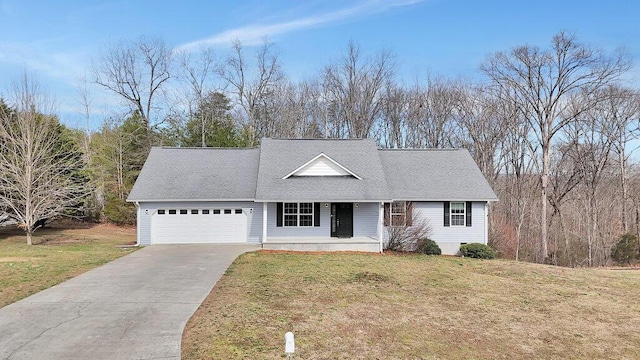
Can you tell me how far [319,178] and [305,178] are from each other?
0.70m

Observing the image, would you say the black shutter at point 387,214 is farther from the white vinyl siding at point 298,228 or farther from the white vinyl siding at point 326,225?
the white vinyl siding at point 298,228

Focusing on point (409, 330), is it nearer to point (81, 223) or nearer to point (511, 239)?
point (511, 239)

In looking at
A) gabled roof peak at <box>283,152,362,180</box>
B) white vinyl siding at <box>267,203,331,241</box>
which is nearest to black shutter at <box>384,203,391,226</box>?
gabled roof peak at <box>283,152,362,180</box>

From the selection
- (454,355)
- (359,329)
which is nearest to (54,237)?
(359,329)

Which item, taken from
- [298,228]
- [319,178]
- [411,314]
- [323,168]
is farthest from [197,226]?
[411,314]

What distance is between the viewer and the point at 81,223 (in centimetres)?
2933

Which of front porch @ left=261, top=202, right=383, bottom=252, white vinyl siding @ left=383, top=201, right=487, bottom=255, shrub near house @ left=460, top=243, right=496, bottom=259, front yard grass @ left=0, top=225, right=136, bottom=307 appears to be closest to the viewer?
front yard grass @ left=0, top=225, right=136, bottom=307

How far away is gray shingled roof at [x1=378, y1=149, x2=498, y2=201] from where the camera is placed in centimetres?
1970

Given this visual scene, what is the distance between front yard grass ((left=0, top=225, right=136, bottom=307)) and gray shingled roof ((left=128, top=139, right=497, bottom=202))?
358 cm

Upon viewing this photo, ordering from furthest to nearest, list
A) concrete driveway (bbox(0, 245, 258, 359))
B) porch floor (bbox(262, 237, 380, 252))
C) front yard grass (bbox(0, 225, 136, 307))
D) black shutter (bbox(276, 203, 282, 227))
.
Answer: black shutter (bbox(276, 203, 282, 227)) → porch floor (bbox(262, 237, 380, 252)) → front yard grass (bbox(0, 225, 136, 307)) → concrete driveway (bbox(0, 245, 258, 359))

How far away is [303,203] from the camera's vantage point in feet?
63.8

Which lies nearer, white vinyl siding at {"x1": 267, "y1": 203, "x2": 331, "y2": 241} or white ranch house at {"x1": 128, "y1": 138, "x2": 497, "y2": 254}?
white ranch house at {"x1": 128, "y1": 138, "x2": 497, "y2": 254}

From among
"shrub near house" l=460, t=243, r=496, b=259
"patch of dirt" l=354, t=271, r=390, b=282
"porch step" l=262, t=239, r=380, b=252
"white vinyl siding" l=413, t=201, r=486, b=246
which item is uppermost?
"white vinyl siding" l=413, t=201, r=486, b=246

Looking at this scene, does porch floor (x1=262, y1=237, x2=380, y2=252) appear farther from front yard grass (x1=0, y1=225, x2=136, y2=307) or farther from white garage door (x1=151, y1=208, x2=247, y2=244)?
front yard grass (x1=0, y1=225, x2=136, y2=307)
